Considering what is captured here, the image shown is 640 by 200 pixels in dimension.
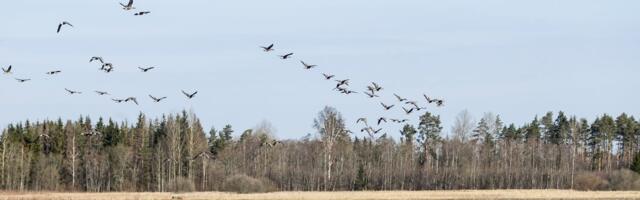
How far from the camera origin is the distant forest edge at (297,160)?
9706 centimetres

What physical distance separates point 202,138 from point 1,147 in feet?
65.1

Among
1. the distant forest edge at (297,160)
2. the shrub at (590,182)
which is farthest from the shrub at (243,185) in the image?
the shrub at (590,182)

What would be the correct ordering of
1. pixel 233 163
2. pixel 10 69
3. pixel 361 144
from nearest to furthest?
pixel 10 69, pixel 233 163, pixel 361 144

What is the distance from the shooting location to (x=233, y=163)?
345 feet

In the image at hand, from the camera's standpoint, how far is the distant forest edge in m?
97.1

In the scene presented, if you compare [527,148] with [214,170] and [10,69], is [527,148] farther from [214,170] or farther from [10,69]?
[10,69]

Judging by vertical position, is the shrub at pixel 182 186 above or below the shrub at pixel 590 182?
below

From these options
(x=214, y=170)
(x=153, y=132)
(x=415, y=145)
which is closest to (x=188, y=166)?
(x=214, y=170)

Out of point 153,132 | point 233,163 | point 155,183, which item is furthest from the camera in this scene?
point 153,132

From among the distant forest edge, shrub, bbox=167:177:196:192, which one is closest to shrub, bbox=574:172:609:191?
the distant forest edge

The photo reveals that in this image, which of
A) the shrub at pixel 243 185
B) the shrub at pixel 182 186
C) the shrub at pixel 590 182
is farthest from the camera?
the shrub at pixel 590 182

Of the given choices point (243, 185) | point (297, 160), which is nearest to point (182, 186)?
point (243, 185)

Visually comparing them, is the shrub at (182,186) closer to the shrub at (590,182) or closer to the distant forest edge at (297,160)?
the distant forest edge at (297,160)

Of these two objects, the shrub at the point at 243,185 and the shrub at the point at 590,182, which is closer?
the shrub at the point at 243,185
